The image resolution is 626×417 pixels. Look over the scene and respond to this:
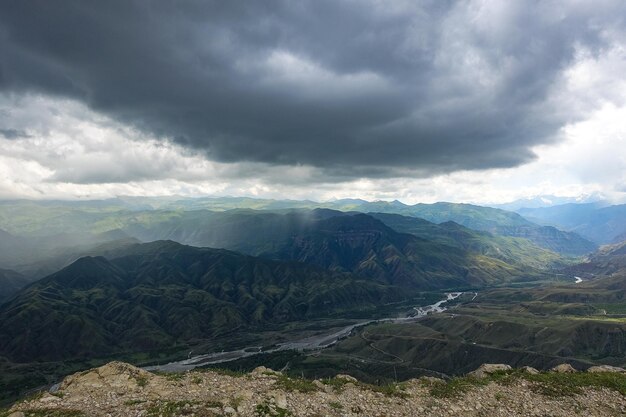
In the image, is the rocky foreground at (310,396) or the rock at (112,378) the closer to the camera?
the rocky foreground at (310,396)

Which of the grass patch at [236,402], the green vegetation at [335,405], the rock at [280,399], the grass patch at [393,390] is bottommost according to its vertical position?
the grass patch at [393,390]

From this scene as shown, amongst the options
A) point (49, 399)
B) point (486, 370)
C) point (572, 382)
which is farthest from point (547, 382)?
point (49, 399)

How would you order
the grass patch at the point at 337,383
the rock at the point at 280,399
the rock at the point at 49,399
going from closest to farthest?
the rock at the point at 49,399, the rock at the point at 280,399, the grass patch at the point at 337,383

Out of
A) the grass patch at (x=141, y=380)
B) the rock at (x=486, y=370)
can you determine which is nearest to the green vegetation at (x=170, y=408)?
the grass patch at (x=141, y=380)

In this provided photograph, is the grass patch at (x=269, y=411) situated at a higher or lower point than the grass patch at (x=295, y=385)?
higher

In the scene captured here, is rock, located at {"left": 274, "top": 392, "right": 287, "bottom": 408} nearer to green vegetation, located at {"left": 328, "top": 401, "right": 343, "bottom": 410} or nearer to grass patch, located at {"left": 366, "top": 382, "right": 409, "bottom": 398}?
green vegetation, located at {"left": 328, "top": 401, "right": 343, "bottom": 410}

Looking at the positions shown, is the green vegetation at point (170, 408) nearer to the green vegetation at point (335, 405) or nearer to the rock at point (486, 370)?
the green vegetation at point (335, 405)

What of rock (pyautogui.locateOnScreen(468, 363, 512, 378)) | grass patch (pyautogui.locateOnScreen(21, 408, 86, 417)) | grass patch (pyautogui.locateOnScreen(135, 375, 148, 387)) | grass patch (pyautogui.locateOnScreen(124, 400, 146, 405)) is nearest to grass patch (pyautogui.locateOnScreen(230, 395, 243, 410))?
grass patch (pyautogui.locateOnScreen(124, 400, 146, 405))

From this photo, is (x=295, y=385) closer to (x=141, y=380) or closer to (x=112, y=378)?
(x=141, y=380)
